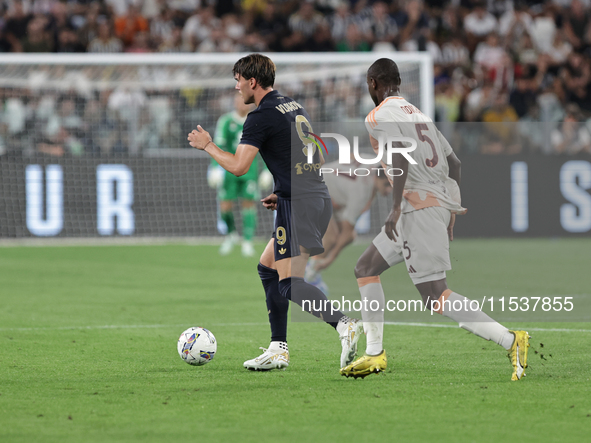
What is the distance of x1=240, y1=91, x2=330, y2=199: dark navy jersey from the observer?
5.29 meters

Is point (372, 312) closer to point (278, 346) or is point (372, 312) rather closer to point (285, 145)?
point (278, 346)

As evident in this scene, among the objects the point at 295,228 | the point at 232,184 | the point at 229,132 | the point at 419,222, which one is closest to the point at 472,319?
the point at 419,222

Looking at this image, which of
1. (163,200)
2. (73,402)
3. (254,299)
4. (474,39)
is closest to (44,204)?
(163,200)

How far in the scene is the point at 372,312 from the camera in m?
5.34

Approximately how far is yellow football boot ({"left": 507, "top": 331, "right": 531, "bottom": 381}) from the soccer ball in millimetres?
1831

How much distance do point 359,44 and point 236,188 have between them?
213 inches

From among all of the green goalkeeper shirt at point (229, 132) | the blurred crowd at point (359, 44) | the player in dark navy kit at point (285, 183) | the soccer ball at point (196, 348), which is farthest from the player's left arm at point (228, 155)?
the blurred crowd at point (359, 44)

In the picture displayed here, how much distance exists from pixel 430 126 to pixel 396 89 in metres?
0.30

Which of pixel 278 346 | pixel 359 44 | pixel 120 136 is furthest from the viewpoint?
pixel 359 44

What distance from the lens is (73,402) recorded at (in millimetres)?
4527

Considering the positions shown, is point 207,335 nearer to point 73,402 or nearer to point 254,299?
point 73,402

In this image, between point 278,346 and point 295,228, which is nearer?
point 295,228

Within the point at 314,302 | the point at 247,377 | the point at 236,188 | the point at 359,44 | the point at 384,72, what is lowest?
the point at 247,377

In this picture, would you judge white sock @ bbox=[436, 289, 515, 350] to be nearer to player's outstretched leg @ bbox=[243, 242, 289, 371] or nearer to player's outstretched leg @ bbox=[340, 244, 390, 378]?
player's outstretched leg @ bbox=[340, 244, 390, 378]
